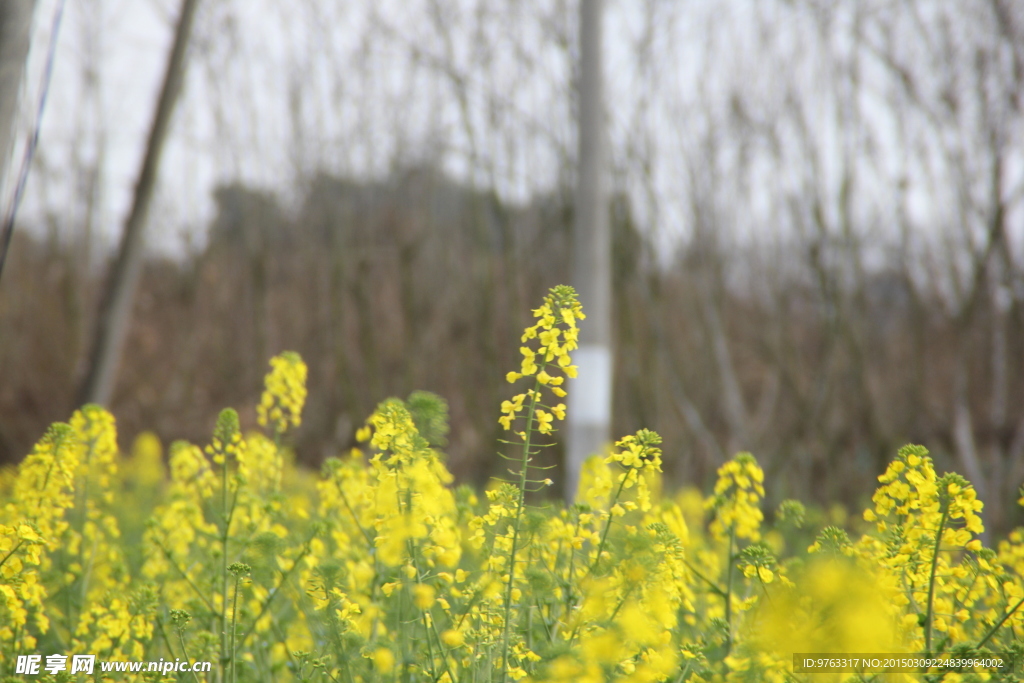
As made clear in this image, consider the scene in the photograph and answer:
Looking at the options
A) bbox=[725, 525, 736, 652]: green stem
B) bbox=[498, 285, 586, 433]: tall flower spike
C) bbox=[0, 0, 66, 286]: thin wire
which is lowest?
bbox=[725, 525, 736, 652]: green stem

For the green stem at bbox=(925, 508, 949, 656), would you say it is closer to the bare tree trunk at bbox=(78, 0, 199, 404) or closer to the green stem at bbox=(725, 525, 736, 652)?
the green stem at bbox=(725, 525, 736, 652)

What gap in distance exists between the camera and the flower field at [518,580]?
5.33 feet

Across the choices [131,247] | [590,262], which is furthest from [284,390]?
[131,247]

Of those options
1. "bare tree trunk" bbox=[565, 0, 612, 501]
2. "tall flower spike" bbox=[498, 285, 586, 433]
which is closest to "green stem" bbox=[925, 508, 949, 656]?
"tall flower spike" bbox=[498, 285, 586, 433]

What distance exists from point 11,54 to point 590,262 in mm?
2828

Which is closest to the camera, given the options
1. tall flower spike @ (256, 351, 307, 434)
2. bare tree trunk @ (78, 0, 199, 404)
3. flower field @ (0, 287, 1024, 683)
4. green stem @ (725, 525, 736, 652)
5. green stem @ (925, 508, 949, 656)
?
flower field @ (0, 287, 1024, 683)

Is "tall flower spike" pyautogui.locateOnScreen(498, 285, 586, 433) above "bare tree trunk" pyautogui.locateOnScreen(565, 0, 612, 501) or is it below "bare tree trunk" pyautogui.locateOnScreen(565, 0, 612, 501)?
below

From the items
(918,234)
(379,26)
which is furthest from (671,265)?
(379,26)

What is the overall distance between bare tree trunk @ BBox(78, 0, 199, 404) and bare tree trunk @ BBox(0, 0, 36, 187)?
3125 millimetres

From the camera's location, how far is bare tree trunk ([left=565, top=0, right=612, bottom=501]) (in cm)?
400

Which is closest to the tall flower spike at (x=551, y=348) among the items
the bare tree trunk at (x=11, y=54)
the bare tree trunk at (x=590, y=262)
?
the bare tree trunk at (x=11, y=54)

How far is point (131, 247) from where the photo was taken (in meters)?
5.34

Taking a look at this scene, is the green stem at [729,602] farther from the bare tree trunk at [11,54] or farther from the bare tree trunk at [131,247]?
the bare tree trunk at [131,247]

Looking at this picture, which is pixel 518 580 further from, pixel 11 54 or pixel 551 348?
pixel 11 54
